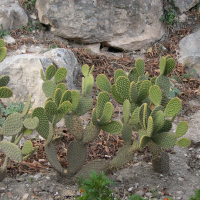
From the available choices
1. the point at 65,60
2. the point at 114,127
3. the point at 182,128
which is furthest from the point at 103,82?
the point at 65,60

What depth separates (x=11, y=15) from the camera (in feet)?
14.8

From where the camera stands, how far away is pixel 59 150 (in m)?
2.79

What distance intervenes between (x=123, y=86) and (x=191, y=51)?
2978mm

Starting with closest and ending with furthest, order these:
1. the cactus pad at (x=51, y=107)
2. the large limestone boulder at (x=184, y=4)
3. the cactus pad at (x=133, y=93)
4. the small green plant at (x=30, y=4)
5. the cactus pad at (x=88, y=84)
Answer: the cactus pad at (x=51, y=107) → the cactus pad at (x=133, y=93) → the cactus pad at (x=88, y=84) → the small green plant at (x=30, y=4) → the large limestone boulder at (x=184, y=4)

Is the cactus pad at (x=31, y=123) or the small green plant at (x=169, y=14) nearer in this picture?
the cactus pad at (x=31, y=123)

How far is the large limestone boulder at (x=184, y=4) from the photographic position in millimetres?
5270

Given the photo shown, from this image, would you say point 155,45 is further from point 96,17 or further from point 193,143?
point 193,143

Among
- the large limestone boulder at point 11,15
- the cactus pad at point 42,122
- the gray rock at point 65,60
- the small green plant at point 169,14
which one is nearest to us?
the cactus pad at point 42,122

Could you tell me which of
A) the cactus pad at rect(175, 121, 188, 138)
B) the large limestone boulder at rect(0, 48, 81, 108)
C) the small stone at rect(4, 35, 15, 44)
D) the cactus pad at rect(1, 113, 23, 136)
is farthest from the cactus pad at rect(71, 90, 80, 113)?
the small stone at rect(4, 35, 15, 44)

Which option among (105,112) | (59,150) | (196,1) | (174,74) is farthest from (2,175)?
(196,1)

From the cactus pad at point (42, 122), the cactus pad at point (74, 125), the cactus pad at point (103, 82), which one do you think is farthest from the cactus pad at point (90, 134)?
the cactus pad at point (103, 82)

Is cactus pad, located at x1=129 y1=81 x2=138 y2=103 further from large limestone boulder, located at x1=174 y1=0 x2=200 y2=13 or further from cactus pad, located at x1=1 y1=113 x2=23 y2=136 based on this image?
large limestone boulder, located at x1=174 y1=0 x2=200 y2=13

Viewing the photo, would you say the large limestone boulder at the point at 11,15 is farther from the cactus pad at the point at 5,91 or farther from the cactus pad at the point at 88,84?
the cactus pad at the point at 5,91

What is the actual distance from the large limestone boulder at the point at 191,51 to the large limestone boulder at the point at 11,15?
2879 mm
